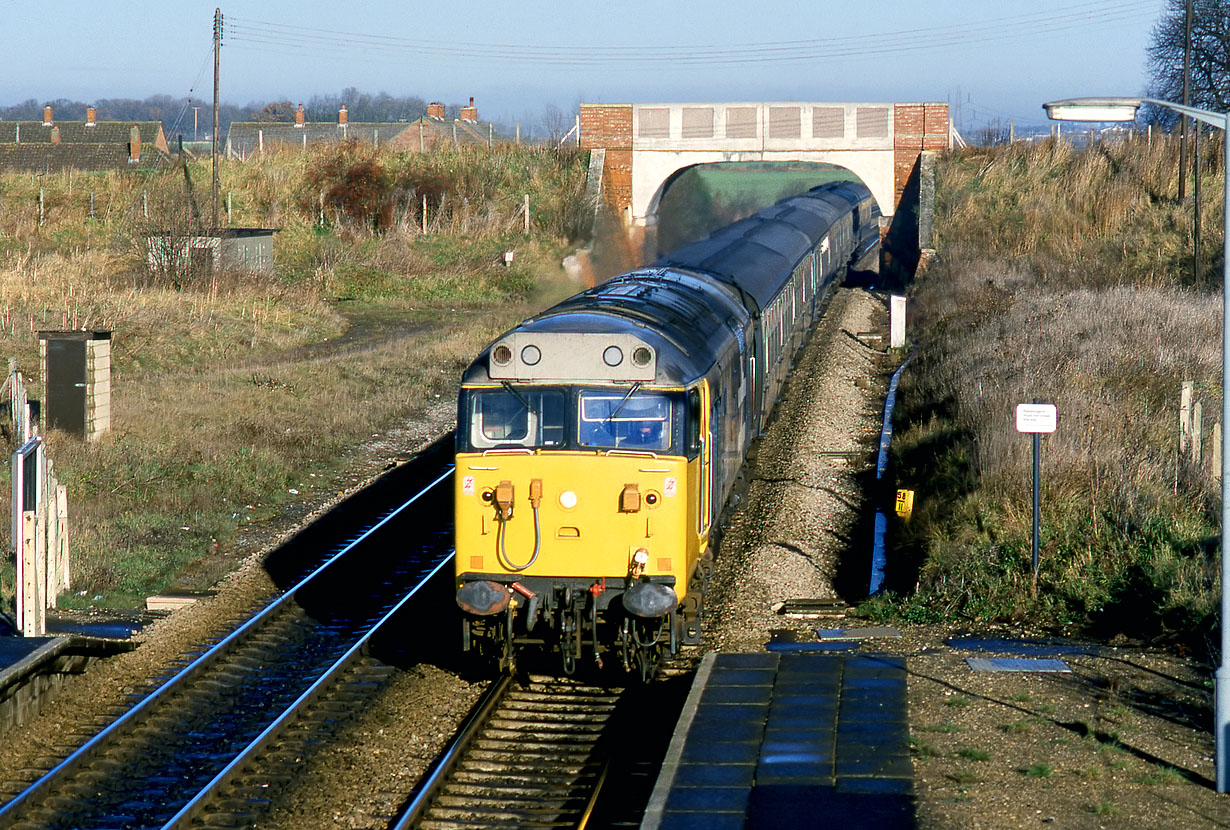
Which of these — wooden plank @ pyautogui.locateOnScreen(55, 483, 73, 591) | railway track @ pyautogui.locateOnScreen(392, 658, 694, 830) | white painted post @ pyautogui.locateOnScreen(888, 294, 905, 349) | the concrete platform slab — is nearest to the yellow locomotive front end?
railway track @ pyautogui.locateOnScreen(392, 658, 694, 830)

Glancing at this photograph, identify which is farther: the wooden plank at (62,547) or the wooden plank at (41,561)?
the wooden plank at (62,547)

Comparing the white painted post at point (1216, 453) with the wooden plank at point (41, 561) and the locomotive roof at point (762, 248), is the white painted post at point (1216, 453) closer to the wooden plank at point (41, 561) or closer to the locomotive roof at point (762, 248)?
the locomotive roof at point (762, 248)

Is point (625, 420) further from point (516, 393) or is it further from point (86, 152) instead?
point (86, 152)

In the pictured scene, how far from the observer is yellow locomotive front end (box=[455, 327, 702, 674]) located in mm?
10023

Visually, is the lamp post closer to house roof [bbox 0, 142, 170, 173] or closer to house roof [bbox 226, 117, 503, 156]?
house roof [bbox 0, 142, 170, 173]

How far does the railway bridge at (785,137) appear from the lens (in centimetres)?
4306

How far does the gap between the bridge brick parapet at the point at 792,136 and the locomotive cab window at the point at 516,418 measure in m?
34.1

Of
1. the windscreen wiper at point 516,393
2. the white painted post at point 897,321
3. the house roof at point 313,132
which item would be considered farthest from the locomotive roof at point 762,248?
the house roof at point 313,132

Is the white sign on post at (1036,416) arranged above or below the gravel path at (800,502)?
above

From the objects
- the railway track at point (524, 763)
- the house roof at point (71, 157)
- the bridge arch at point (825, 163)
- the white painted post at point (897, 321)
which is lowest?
the railway track at point (524, 763)

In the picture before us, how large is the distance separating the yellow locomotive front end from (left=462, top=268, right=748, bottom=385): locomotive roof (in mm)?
56

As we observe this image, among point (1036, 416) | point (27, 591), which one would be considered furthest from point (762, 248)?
point (27, 591)

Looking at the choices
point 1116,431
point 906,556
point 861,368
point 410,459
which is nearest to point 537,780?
point 906,556

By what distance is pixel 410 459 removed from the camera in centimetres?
2048
